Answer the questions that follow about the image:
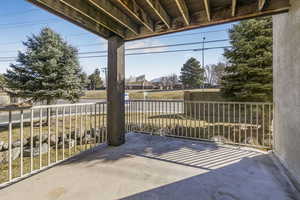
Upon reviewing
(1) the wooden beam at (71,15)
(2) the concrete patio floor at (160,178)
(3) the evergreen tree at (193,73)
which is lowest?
(2) the concrete patio floor at (160,178)

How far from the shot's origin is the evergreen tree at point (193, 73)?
72.9 feet

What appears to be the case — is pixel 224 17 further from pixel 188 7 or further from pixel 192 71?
pixel 192 71

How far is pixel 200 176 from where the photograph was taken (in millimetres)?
1923

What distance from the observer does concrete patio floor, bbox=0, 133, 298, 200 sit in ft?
5.10

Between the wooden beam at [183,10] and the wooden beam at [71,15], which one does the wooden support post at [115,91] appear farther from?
→ the wooden beam at [183,10]

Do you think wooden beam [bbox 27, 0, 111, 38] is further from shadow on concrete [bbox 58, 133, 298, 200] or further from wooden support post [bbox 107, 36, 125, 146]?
shadow on concrete [bbox 58, 133, 298, 200]

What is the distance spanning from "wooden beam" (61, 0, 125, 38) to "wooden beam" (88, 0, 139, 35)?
174 millimetres

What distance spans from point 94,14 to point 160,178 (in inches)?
99.3

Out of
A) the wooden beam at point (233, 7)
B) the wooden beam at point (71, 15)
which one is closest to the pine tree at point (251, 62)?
the wooden beam at point (233, 7)

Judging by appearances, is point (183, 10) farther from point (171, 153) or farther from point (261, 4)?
point (171, 153)

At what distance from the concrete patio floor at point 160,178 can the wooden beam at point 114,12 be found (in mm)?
2243

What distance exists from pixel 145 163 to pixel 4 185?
1676mm

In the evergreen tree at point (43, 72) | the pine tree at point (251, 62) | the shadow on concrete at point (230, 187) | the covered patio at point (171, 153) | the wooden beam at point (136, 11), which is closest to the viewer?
the shadow on concrete at point (230, 187)

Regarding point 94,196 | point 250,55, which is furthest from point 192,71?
point 94,196
